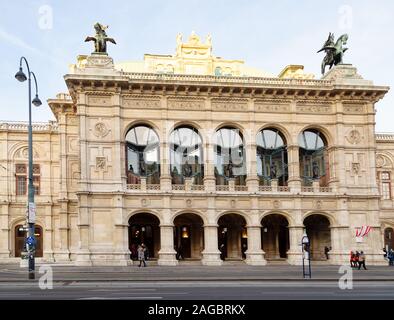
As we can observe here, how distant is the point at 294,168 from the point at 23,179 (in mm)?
27983

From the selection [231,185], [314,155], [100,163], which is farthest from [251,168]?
[100,163]

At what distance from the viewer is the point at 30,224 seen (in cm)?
2964

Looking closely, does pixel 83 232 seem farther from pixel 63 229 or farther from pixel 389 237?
pixel 389 237

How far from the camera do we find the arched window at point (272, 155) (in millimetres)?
48719

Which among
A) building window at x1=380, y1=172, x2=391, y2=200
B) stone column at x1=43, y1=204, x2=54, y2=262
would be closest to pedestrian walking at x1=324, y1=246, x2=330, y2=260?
building window at x1=380, y1=172, x2=391, y2=200

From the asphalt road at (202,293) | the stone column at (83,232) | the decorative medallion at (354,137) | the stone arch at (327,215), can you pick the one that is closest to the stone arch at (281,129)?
the decorative medallion at (354,137)

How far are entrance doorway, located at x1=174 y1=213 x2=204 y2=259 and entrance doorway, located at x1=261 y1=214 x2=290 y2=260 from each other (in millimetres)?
5844

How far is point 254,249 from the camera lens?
4606cm

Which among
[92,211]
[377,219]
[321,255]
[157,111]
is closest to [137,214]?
[92,211]

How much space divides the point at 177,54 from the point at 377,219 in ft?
84.6

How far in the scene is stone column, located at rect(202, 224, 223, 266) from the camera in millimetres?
44969

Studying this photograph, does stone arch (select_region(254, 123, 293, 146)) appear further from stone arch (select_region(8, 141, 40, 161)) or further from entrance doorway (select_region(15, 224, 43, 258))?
entrance doorway (select_region(15, 224, 43, 258))

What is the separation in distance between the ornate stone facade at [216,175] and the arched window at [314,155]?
0.94ft
